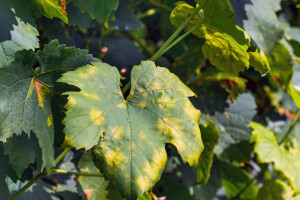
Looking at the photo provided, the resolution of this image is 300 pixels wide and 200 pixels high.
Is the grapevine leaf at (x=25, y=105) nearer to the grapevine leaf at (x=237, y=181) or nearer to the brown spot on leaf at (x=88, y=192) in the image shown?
the brown spot on leaf at (x=88, y=192)

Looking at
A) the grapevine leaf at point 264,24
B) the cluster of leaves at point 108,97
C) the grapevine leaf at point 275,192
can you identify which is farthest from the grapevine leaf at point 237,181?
the grapevine leaf at point 264,24

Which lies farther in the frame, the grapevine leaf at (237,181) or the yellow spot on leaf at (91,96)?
the grapevine leaf at (237,181)

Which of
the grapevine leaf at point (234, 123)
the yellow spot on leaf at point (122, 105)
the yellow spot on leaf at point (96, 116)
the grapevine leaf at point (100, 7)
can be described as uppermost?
the grapevine leaf at point (100, 7)

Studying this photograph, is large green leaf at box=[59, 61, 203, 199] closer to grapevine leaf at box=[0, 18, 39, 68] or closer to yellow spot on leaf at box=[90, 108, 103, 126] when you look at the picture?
yellow spot on leaf at box=[90, 108, 103, 126]

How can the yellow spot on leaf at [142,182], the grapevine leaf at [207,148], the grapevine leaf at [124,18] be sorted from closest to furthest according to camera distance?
the yellow spot on leaf at [142,182], the grapevine leaf at [207,148], the grapevine leaf at [124,18]

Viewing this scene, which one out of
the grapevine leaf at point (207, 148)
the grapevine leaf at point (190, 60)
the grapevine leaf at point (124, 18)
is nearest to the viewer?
the grapevine leaf at point (207, 148)

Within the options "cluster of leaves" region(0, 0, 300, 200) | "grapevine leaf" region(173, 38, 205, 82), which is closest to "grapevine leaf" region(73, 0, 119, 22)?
"cluster of leaves" region(0, 0, 300, 200)

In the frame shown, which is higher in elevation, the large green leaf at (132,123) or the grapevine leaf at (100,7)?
the grapevine leaf at (100,7)
